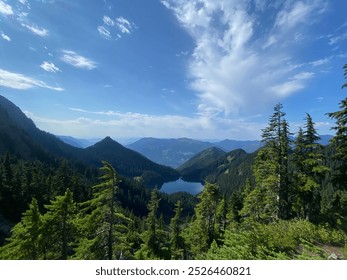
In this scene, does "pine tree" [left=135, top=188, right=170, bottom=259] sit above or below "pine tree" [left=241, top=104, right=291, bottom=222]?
below

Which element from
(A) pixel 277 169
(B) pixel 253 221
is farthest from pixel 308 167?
(B) pixel 253 221

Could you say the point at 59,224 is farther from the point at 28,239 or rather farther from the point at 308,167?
the point at 308,167

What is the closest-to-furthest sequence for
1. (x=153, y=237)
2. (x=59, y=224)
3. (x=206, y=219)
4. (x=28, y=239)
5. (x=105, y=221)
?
(x=105, y=221) < (x=28, y=239) < (x=59, y=224) < (x=206, y=219) < (x=153, y=237)

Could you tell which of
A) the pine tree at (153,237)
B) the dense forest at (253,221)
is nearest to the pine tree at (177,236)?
the dense forest at (253,221)

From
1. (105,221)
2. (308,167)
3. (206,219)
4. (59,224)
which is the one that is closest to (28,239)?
(59,224)

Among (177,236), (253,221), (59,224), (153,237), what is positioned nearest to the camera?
(59,224)

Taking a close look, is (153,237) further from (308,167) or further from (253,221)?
(308,167)

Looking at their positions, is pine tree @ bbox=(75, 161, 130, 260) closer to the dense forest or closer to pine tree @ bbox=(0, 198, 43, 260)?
the dense forest

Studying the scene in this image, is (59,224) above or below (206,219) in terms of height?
above

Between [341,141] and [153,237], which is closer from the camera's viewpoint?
[341,141]

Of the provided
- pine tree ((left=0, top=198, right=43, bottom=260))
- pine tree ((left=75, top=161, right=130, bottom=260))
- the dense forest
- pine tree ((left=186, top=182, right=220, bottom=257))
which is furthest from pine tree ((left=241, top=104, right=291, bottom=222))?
pine tree ((left=0, top=198, right=43, bottom=260))

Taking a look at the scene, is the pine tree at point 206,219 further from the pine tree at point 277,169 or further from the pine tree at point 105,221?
the pine tree at point 105,221

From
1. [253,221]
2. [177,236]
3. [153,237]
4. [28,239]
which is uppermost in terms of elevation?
[253,221]
